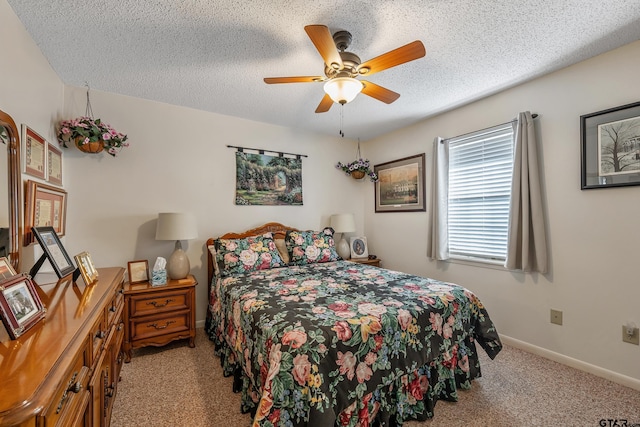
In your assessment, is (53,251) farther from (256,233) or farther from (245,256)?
(256,233)

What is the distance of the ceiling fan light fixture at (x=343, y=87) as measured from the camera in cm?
186

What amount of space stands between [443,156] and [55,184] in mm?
3752

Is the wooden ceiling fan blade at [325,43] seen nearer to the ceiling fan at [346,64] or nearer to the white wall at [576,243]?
the ceiling fan at [346,64]

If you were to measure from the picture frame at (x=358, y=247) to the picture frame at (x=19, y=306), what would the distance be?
3306mm

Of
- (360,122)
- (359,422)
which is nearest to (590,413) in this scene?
(359,422)

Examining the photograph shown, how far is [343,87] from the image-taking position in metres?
1.88

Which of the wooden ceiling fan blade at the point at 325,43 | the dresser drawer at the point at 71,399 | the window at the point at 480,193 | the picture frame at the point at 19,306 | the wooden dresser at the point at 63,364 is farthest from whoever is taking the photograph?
the window at the point at 480,193

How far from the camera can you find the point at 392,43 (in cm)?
199

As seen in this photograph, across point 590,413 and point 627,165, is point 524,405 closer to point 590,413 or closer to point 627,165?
point 590,413

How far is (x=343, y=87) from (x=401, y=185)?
2225mm

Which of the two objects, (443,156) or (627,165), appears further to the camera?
(443,156)

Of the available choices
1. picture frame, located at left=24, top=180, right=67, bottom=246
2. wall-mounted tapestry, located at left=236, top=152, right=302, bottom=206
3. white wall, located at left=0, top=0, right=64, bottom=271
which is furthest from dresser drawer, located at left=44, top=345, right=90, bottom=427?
wall-mounted tapestry, located at left=236, top=152, right=302, bottom=206

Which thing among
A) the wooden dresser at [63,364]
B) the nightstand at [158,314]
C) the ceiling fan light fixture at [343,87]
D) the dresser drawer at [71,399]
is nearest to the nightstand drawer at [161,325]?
the nightstand at [158,314]

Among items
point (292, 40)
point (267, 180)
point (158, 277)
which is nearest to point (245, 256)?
point (158, 277)
